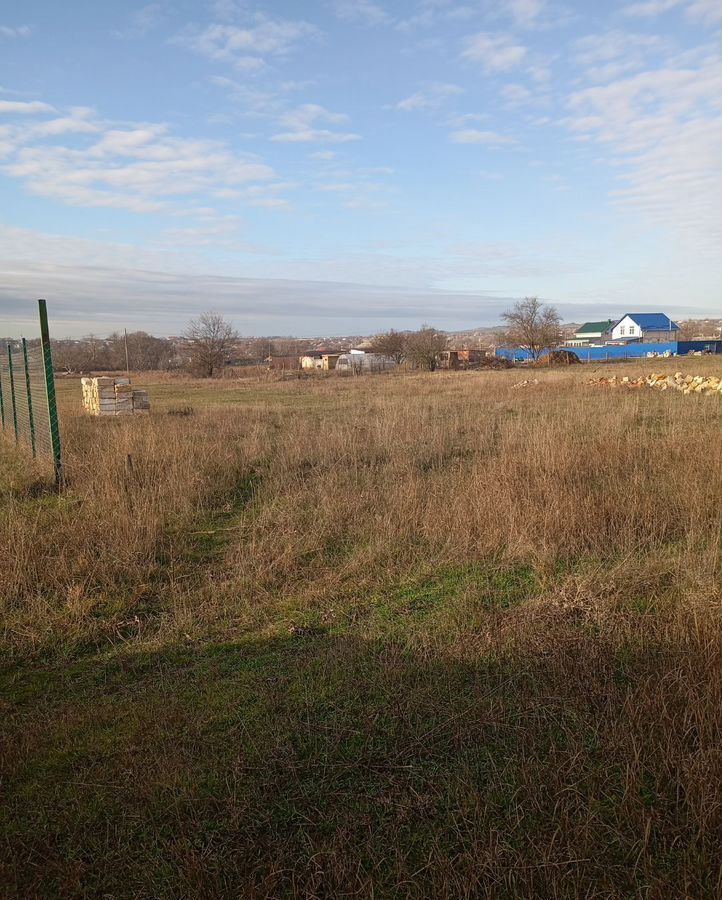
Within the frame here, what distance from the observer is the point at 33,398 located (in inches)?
392

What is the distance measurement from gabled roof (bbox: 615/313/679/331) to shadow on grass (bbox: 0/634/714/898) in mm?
98674

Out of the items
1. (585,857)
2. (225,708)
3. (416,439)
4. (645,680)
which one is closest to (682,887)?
(585,857)

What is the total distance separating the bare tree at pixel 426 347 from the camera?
50.6 m

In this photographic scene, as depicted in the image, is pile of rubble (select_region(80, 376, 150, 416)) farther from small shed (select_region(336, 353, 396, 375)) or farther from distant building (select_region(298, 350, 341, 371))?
distant building (select_region(298, 350, 341, 371))

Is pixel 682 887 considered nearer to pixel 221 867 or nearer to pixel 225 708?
pixel 221 867

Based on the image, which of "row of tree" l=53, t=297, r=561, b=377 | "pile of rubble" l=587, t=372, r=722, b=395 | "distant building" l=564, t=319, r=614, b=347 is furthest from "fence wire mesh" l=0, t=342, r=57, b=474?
"distant building" l=564, t=319, r=614, b=347

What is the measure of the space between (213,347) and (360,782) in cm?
4793

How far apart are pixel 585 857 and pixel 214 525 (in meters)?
4.93

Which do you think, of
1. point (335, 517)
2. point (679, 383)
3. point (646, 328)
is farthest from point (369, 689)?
point (646, 328)

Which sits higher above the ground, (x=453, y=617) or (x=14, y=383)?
(x=14, y=383)

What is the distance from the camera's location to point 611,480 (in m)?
6.74

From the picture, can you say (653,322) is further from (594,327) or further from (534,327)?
(534,327)

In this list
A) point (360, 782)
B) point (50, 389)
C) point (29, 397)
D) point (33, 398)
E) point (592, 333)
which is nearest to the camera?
point (360, 782)

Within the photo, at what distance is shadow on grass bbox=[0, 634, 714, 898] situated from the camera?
2119mm
